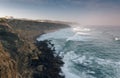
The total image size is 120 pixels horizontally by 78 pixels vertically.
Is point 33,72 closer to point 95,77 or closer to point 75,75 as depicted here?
point 75,75

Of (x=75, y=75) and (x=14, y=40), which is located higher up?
(x=14, y=40)

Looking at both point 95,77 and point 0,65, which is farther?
point 95,77

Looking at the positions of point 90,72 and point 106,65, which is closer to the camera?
point 90,72

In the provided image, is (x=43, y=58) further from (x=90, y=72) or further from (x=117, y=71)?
(x=117, y=71)

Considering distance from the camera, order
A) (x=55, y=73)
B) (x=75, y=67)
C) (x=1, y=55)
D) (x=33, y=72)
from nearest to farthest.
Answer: (x=1, y=55) → (x=33, y=72) → (x=55, y=73) → (x=75, y=67)

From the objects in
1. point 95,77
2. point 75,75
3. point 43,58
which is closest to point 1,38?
point 43,58

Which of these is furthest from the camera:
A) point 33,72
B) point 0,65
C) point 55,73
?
point 55,73

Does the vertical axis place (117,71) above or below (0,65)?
below

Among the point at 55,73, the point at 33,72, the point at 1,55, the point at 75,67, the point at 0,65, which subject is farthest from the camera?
the point at 75,67

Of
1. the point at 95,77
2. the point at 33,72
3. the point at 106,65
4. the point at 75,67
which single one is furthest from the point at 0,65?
the point at 106,65
